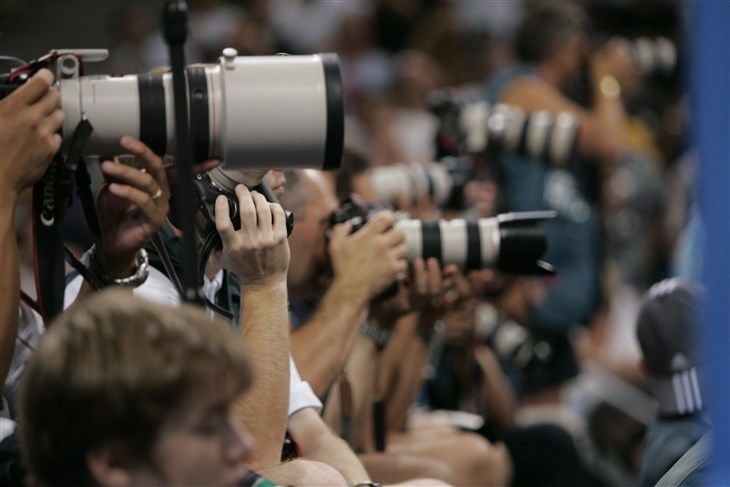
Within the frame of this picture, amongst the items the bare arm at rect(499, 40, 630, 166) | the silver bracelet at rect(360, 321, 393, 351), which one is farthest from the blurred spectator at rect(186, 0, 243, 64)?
the silver bracelet at rect(360, 321, 393, 351)

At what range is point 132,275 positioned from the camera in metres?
2.44

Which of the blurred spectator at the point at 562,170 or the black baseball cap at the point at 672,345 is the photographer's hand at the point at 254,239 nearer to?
the black baseball cap at the point at 672,345

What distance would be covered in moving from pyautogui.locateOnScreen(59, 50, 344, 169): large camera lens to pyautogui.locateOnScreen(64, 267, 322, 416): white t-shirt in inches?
12.7

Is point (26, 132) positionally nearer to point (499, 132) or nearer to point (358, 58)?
point (499, 132)

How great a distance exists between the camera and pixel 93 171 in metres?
2.32

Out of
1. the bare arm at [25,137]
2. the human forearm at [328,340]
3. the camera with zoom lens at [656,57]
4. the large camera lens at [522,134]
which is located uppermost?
the bare arm at [25,137]

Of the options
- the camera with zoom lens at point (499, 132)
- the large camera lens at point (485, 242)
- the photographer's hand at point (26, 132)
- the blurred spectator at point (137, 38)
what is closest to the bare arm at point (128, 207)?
the photographer's hand at point (26, 132)

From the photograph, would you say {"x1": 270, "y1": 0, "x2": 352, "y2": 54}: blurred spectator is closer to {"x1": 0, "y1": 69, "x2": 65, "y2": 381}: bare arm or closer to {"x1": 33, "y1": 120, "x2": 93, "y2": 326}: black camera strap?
{"x1": 33, "y1": 120, "x2": 93, "y2": 326}: black camera strap

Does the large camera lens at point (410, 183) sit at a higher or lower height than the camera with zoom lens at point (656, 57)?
higher

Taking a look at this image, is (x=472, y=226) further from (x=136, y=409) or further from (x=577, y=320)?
(x=577, y=320)

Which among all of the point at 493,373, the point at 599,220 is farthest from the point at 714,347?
the point at 599,220

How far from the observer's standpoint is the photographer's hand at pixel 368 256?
2.96m

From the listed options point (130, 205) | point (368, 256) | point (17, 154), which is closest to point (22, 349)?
point (130, 205)

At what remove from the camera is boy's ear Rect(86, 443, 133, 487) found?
55.9 inches
